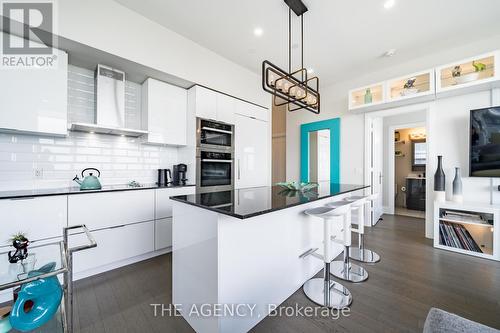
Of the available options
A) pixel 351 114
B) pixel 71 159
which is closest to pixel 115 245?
pixel 71 159

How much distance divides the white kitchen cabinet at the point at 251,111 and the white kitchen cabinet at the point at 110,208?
2.01 meters

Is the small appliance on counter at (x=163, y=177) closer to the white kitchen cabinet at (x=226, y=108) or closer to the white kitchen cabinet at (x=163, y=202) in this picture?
the white kitchen cabinet at (x=163, y=202)

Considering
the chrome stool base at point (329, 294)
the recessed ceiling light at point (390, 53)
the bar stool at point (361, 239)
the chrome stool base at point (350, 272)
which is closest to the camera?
the chrome stool base at point (329, 294)

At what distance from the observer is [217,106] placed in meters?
3.20

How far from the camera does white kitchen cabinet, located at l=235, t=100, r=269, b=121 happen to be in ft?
11.7

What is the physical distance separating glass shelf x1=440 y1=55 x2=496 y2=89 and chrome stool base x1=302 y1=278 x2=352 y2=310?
3.18 meters

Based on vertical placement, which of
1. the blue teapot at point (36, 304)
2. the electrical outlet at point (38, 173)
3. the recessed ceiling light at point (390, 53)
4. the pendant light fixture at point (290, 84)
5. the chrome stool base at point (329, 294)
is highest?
the recessed ceiling light at point (390, 53)

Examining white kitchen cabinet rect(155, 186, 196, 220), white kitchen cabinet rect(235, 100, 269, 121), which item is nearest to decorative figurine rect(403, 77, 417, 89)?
white kitchen cabinet rect(235, 100, 269, 121)

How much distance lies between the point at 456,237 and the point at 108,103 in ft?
16.1

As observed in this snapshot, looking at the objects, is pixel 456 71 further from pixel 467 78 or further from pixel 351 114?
pixel 351 114

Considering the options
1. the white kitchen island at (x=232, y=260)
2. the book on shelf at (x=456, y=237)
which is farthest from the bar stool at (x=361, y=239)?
the book on shelf at (x=456, y=237)

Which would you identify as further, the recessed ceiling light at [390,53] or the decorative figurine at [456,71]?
the recessed ceiling light at [390,53]

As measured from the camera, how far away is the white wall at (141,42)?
6.52ft

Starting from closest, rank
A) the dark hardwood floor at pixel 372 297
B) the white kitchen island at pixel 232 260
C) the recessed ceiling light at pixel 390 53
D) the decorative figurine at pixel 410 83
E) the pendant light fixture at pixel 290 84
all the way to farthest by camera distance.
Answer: the white kitchen island at pixel 232 260 → the dark hardwood floor at pixel 372 297 → the pendant light fixture at pixel 290 84 → the recessed ceiling light at pixel 390 53 → the decorative figurine at pixel 410 83
